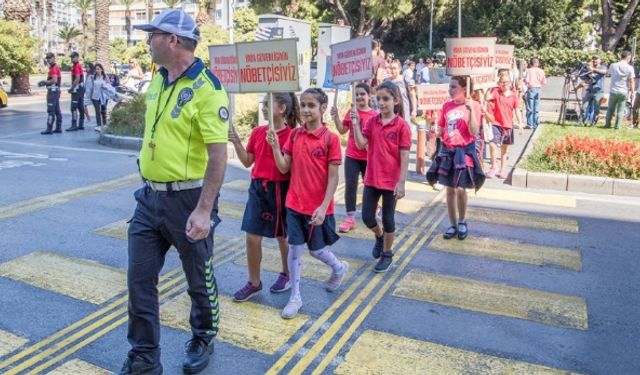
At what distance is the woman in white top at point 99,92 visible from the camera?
51.0 feet

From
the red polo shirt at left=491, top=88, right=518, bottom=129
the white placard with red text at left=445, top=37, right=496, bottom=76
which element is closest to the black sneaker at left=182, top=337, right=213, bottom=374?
the white placard with red text at left=445, top=37, right=496, bottom=76

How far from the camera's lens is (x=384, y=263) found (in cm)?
577

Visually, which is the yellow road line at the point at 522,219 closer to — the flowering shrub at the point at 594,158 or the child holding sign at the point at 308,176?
the flowering shrub at the point at 594,158

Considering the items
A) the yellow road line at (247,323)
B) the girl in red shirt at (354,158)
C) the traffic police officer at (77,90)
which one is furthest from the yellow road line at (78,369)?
the traffic police officer at (77,90)

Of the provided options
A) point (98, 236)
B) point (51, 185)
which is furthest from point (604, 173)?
point (51, 185)

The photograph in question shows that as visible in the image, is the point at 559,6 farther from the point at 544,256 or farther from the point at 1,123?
the point at 544,256

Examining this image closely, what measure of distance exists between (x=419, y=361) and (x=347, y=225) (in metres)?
3.18

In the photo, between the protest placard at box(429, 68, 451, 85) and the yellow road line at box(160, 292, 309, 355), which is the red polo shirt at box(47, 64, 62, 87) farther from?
the yellow road line at box(160, 292, 309, 355)

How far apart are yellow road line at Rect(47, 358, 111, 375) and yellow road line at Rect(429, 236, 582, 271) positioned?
149 inches

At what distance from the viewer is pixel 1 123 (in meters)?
17.5

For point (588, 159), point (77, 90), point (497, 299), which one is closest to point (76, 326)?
point (497, 299)

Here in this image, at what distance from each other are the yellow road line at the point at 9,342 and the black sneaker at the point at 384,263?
2959mm

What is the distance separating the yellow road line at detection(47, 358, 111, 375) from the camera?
378 cm

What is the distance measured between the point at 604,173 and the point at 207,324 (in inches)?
309
